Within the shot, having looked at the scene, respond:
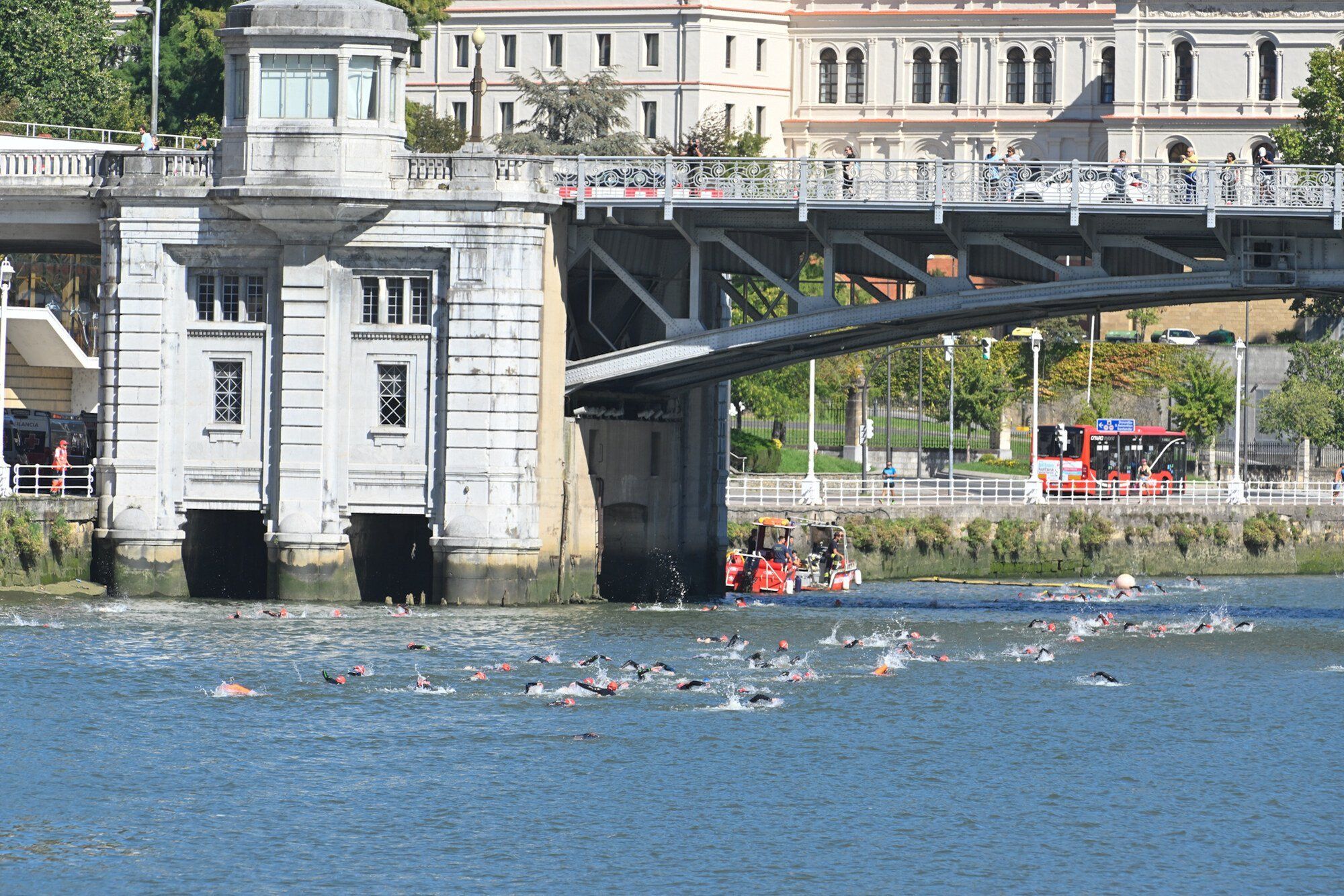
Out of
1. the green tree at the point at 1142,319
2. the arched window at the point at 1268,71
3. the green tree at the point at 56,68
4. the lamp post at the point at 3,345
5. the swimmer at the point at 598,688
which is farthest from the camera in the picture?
the arched window at the point at 1268,71

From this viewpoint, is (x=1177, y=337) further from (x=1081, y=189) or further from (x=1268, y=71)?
(x=1081, y=189)

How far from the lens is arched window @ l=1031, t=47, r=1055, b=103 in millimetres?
142750

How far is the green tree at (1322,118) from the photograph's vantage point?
334 feet

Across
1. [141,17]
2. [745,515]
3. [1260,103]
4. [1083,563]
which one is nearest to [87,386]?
[745,515]

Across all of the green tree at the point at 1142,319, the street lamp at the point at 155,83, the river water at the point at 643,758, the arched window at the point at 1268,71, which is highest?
the arched window at the point at 1268,71

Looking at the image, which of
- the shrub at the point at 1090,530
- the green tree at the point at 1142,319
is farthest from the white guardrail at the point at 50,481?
the green tree at the point at 1142,319

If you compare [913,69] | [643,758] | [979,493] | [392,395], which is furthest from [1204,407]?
[643,758]

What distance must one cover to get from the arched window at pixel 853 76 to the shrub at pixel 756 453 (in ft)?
163

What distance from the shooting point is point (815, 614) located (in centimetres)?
6631

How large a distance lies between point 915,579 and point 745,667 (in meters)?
28.7

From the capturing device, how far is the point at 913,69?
14538 cm

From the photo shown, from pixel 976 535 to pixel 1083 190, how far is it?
26.2 metres

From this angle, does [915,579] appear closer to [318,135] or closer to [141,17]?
[318,135]

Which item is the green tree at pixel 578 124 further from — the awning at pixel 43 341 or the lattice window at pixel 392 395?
the lattice window at pixel 392 395
